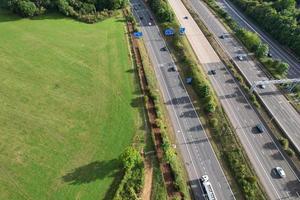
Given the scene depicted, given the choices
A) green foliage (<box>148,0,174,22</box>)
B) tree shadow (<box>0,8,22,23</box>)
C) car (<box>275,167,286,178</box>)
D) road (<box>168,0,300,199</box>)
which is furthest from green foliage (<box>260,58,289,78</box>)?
tree shadow (<box>0,8,22,23</box>)

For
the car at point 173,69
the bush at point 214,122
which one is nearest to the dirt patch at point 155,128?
the car at point 173,69

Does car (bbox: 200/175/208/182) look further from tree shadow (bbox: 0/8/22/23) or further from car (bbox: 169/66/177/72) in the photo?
tree shadow (bbox: 0/8/22/23)

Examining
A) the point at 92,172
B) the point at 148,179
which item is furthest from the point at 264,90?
the point at 92,172

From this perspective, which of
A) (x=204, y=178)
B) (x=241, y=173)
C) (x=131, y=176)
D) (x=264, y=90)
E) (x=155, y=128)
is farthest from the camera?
(x=264, y=90)

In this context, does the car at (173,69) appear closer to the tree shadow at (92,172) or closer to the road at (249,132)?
the road at (249,132)

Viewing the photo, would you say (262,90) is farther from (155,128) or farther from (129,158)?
(129,158)

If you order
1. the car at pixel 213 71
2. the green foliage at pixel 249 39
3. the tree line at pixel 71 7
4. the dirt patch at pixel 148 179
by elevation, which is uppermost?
the tree line at pixel 71 7

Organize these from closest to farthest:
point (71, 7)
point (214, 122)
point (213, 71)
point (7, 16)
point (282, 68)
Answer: point (214, 122) → point (282, 68) → point (213, 71) → point (7, 16) → point (71, 7)

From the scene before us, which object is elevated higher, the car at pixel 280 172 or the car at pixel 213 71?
the car at pixel 213 71
